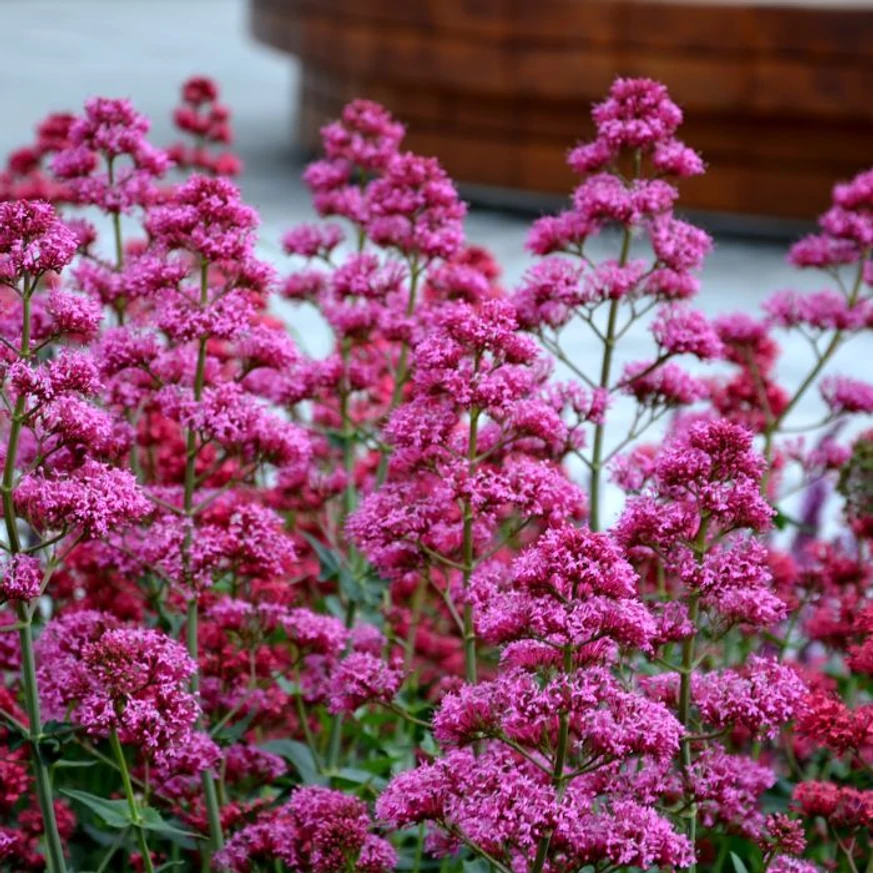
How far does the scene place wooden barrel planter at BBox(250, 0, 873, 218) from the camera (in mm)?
8109

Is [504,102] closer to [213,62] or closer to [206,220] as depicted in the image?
[213,62]

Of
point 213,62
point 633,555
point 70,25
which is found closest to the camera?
point 633,555

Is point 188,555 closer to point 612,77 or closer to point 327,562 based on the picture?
point 327,562

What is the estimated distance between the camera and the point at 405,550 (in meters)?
1.99

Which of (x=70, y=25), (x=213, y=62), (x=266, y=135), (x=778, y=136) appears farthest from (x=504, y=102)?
(x=70, y=25)

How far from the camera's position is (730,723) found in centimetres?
172

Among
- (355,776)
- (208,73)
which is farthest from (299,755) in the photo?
(208,73)

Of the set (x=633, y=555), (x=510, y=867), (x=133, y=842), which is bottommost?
(x=133, y=842)

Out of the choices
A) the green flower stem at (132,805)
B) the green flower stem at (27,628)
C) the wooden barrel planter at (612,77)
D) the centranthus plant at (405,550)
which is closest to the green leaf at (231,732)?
the centranthus plant at (405,550)

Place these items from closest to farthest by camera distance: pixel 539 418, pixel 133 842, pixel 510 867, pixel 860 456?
1. pixel 510 867
2. pixel 539 418
3. pixel 133 842
4. pixel 860 456

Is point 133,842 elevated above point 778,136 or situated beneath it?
situated beneath

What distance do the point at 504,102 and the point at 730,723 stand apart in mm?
7581

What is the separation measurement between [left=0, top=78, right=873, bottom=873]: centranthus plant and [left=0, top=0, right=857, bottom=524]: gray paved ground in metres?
3.96

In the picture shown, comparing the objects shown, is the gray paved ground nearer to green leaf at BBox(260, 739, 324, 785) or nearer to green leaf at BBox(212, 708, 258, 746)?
green leaf at BBox(260, 739, 324, 785)
